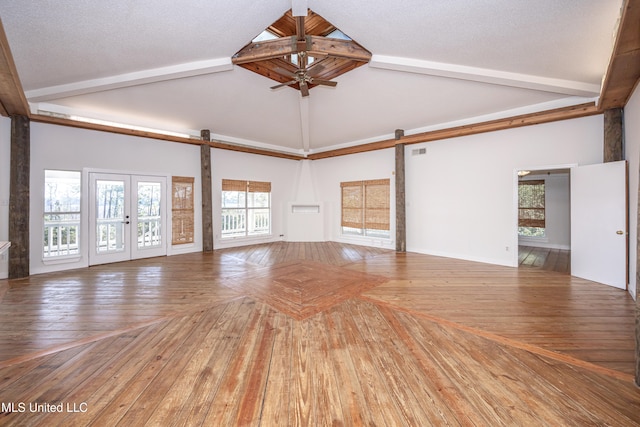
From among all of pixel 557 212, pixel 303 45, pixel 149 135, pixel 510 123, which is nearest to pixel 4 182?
pixel 149 135

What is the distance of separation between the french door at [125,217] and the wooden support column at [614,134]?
8.49 meters

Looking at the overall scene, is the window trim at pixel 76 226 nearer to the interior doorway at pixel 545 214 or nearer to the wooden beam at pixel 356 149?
the wooden beam at pixel 356 149

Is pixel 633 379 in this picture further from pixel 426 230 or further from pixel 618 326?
pixel 426 230

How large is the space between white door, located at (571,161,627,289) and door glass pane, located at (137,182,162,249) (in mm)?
8249

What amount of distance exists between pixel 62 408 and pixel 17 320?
2.03 metres

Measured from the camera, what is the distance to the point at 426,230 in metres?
6.26

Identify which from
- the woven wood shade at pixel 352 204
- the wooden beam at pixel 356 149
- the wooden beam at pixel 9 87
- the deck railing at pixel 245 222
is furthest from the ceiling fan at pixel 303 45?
the deck railing at pixel 245 222

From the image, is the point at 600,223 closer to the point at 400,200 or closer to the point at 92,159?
the point at 400,200

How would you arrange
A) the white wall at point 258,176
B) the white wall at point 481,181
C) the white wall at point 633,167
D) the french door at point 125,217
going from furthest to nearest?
the white wall at point 258,176, the french door at point 125,217, the white wall at point 481,181, the white wall at point 633,167

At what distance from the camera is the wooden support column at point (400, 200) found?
6434 millimetres

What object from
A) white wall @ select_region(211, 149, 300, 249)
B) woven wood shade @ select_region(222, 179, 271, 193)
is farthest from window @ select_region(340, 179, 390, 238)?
woven wood shade @ select_region(222, 179, 271, 193)

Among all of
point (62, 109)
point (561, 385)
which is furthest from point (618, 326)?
point (62, 109)

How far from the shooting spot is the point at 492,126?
16.5 ft

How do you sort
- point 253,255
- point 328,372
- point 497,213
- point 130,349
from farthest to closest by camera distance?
1. point 253,255
2. point 497,213
3. point 130,349
4. point 328,372
